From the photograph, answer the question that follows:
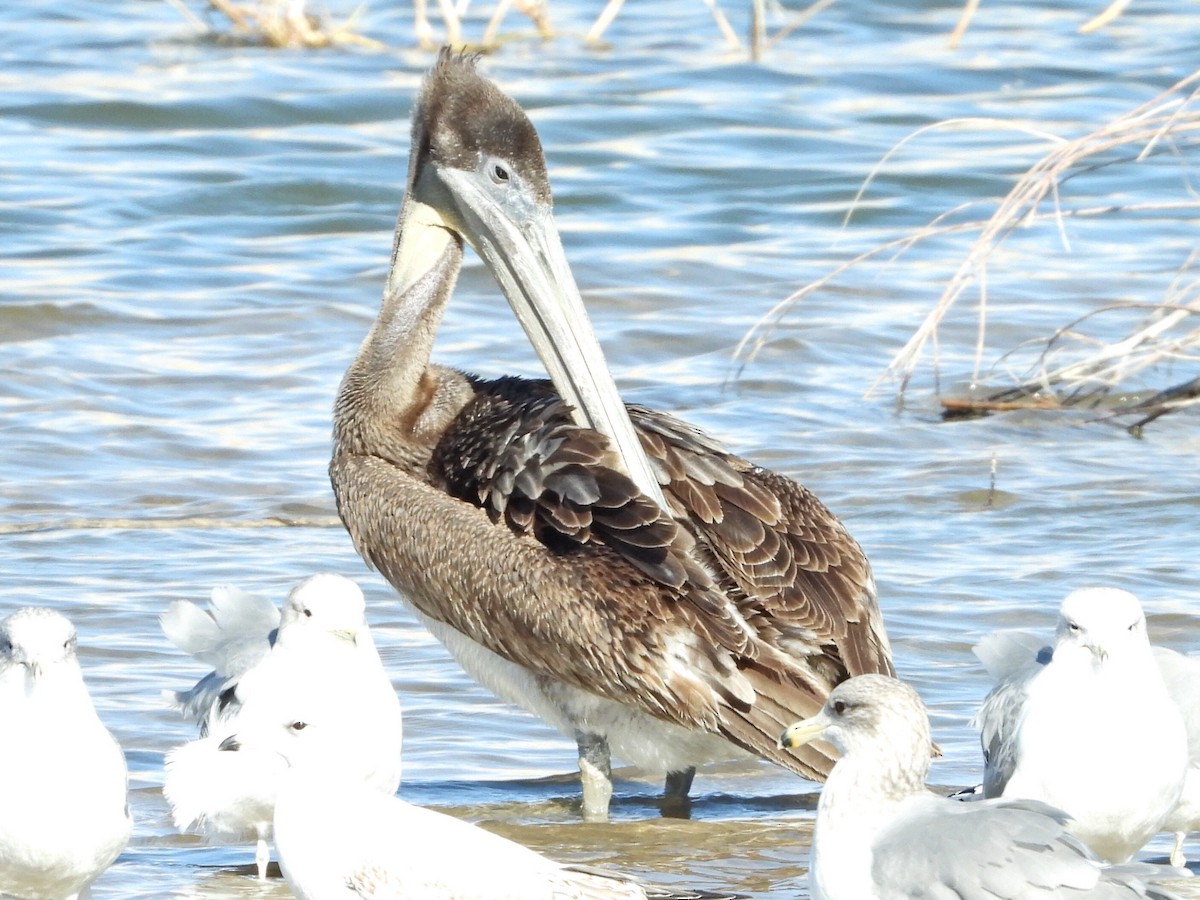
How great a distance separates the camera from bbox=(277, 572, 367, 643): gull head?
5086mm

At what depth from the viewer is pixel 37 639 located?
4.53 m

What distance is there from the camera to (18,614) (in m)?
4.56

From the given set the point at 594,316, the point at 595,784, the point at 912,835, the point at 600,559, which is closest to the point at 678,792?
the point at 595,784

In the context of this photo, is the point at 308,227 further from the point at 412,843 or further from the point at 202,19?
the point at 412,843

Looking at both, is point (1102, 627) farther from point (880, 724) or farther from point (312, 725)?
point (312, 725)

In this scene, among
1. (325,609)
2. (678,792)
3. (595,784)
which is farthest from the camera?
(678,792)

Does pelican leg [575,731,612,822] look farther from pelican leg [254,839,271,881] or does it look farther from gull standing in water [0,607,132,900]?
gull standing in water [0,607,132,900]

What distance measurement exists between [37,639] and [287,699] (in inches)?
21.6

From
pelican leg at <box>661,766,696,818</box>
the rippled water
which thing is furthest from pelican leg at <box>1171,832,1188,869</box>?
pelican leg at <box>661,766,696,818</box>

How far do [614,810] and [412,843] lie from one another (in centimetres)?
184

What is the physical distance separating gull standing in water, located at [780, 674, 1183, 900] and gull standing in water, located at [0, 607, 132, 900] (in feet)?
4.66

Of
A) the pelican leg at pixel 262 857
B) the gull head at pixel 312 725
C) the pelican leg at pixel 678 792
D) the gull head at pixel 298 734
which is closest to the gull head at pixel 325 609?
the gull head at pixel 312 725

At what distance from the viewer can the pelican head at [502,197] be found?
6.64 m

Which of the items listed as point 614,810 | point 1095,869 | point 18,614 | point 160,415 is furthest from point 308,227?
point 1095,869
